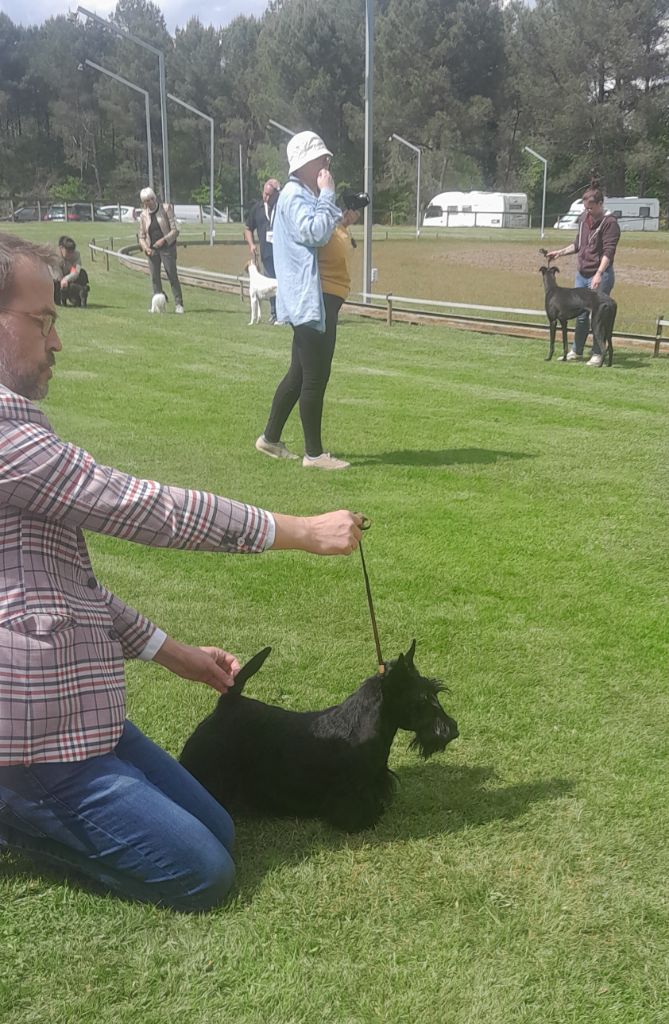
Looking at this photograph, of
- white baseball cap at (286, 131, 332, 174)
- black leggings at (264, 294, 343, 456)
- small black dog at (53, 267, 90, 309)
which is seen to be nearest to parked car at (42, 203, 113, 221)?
small black dog at (53, 267, 90, 309)

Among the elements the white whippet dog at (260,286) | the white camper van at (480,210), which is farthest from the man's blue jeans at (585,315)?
the white camper van at (480,210)

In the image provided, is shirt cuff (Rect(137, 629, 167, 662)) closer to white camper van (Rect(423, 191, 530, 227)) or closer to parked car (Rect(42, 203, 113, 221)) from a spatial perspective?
white camper van (Rect(423, 191, 530, 227))

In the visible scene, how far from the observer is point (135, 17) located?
97.5m

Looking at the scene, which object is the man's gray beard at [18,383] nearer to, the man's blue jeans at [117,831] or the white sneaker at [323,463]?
the man's blue jeans at [117,831]

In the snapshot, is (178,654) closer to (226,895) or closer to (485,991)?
(226,895)

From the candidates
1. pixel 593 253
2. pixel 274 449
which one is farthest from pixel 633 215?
pixel 274 449

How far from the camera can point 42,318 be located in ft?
7.59

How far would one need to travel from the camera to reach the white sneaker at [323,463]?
7.04 meters

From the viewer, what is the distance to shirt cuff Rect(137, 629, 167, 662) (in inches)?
115

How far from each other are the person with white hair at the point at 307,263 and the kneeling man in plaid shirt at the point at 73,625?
13.2 ft

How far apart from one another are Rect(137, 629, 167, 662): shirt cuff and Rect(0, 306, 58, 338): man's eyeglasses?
3.48 feet

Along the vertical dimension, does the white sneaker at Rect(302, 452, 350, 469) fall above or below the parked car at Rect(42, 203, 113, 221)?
below

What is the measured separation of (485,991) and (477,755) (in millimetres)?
1135

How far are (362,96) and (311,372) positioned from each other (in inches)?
2990
